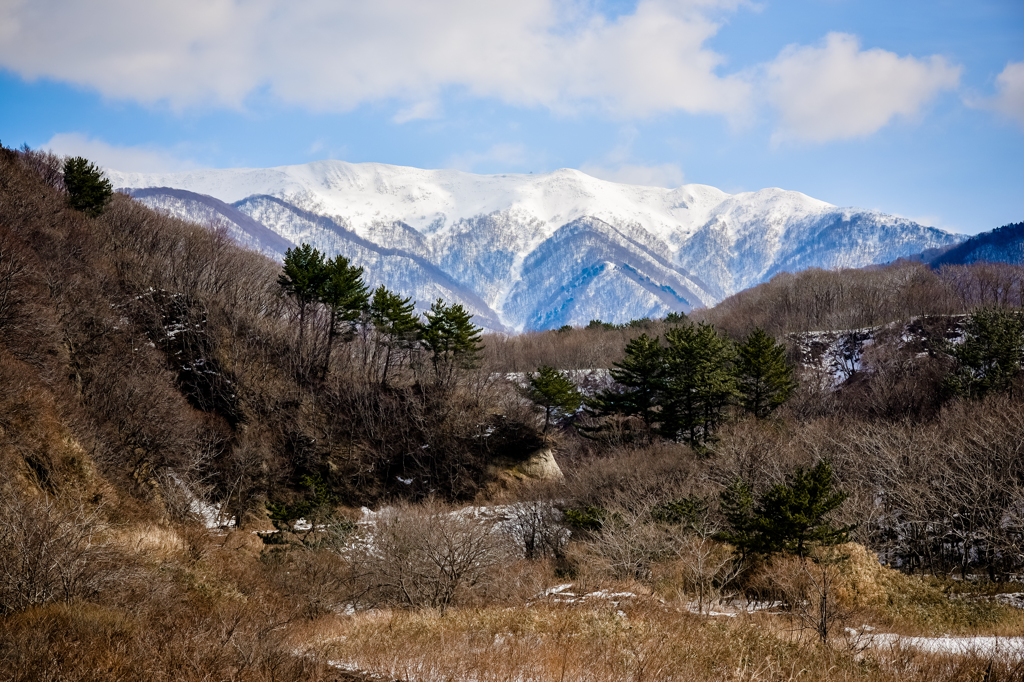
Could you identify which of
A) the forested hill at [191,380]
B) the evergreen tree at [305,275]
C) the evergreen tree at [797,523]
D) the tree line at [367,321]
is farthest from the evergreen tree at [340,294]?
the evergreen tree at [797,523]

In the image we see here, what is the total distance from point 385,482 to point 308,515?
17.7 meters

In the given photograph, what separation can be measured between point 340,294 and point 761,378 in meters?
36.0

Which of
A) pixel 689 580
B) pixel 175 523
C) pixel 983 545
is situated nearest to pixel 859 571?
pixel 689 580

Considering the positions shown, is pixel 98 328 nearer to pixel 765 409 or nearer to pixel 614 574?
pixel 614 574

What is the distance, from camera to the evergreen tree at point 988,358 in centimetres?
4441

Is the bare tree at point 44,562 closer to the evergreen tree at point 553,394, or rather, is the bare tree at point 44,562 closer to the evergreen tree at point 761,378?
the evergreen tree at point 761,378

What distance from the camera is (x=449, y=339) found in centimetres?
5359

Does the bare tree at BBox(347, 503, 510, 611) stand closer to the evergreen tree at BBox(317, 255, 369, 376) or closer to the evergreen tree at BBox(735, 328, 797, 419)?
the evergreen tree at BBox(735, 328, 797, 419)

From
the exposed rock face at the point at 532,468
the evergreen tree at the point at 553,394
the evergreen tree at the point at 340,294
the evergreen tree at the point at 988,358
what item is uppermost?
the evergreen tree at the point at 340,294

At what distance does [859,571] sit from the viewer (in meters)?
20.3

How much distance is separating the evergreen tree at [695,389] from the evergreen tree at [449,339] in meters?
17.5

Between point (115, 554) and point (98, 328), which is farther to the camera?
point (98, 328)

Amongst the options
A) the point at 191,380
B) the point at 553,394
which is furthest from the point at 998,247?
the point at 191,380

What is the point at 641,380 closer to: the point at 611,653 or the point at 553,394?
the point at 553,394
